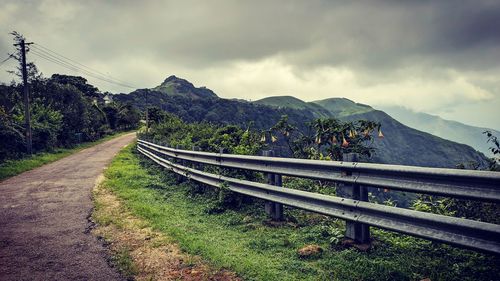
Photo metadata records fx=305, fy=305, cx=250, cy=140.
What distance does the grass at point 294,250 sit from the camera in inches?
121

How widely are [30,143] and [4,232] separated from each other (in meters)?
19.6

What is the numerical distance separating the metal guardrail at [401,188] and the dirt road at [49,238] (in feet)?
8.56

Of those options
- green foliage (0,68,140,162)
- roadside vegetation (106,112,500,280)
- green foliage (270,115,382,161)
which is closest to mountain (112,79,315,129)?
green foliage (0,68,140,162)

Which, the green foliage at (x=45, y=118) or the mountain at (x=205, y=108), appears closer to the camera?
the green foliage at (x=45, y=118)

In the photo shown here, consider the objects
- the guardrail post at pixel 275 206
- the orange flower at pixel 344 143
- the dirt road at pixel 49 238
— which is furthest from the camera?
the orange flower at pixel 344 143

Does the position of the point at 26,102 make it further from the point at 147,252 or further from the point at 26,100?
the point at 147,252

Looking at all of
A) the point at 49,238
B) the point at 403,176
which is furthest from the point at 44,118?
the point at 403,176

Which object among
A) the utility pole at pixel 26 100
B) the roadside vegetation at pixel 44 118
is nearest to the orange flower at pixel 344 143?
the roadside vegetation at pixel 44 118

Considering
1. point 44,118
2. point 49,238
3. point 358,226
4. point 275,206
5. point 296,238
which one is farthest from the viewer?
point 44,118

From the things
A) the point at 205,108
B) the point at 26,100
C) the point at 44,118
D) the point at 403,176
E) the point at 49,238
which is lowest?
the point at 49,238

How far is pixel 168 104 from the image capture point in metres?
143

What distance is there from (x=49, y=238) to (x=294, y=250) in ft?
12.3

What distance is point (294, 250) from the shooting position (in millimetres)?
3893

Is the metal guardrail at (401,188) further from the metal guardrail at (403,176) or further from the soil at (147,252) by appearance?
the soil at (147,252)
